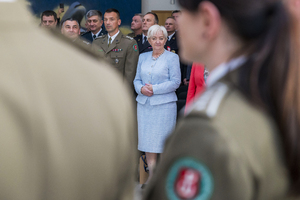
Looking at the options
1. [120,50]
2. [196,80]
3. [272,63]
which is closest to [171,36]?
[120,50]

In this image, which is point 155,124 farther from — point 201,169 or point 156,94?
point 201,169

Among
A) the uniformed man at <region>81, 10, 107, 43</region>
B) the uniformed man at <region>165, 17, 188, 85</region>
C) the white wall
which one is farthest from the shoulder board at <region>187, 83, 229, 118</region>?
the white wall

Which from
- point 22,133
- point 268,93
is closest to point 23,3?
point 22,133

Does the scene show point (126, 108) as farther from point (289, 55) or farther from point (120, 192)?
point (289, 55)

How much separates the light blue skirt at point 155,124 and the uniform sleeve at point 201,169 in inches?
115

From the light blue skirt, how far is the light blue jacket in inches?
2.6

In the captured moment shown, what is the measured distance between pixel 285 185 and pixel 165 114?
2.93 meters

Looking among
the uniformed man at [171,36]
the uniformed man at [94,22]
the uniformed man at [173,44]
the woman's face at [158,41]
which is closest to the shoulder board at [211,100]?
the woman's face at [158,41]

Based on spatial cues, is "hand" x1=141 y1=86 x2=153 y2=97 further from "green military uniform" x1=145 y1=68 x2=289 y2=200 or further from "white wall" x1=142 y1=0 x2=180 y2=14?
"white wall" x1=142 y1=0 x2=180 y2=14

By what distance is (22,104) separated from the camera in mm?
488

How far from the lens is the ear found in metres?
0.77

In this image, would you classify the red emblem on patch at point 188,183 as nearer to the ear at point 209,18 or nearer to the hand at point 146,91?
the ear at point 209,18

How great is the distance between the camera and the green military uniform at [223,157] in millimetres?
604

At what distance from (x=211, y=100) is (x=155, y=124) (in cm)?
295
